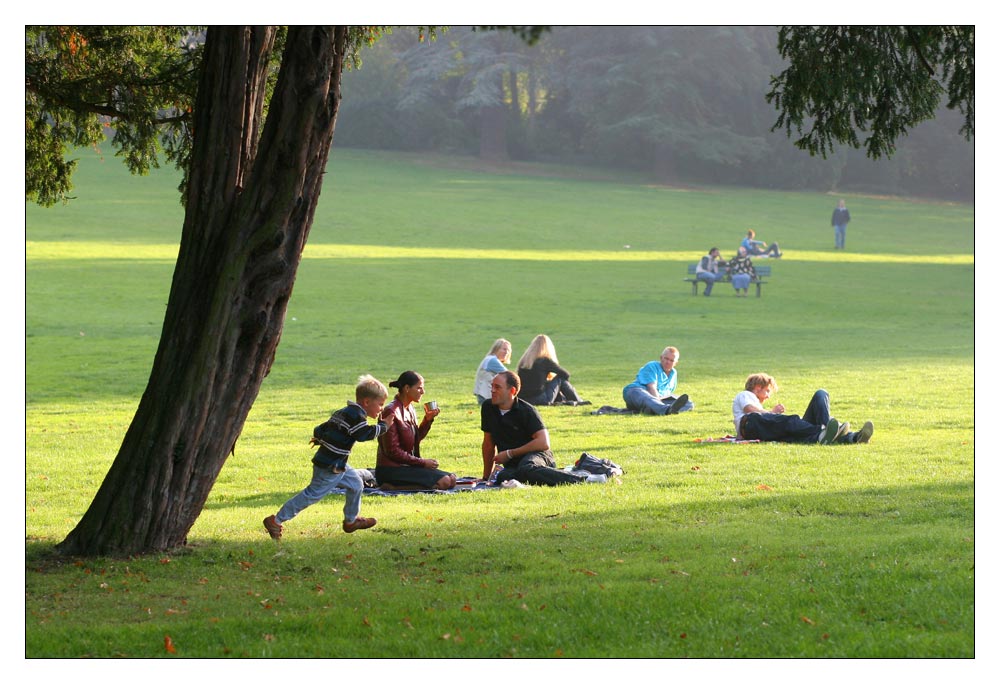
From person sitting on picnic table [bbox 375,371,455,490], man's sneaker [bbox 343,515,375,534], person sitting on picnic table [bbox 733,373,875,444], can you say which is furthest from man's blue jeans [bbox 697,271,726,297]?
man's sneaker [bbox 343,515,375,534]

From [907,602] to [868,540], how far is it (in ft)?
5.75

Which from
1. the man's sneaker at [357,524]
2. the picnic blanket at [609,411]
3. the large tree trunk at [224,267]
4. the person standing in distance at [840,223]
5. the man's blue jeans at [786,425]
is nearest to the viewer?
the large tree trunk at [224,267]

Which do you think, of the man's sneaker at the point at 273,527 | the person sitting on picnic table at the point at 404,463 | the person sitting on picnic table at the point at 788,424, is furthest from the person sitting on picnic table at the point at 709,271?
the man's sneaker at the point at 273,527

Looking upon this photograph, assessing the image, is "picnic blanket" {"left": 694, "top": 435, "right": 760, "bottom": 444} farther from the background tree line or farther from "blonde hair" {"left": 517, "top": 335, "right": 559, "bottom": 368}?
the background tree line

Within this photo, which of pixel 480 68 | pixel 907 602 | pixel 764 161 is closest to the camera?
pixel 907 602

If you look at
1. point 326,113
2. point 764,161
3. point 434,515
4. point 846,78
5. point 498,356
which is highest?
point 764,161

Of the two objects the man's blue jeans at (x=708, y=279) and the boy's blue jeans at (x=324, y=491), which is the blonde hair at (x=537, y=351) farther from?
the man's blue jeans at (x=708, y=279)

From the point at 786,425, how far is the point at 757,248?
31656mm

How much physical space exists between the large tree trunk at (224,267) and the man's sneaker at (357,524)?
136cm

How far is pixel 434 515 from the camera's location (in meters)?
10.7

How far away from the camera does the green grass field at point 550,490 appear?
6.89 metres

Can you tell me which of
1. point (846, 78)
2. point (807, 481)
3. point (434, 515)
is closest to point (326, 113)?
point (434, 515)

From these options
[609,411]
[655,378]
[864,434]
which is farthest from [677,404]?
[864,434]

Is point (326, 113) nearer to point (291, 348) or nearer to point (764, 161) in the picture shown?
point (291, 348)
